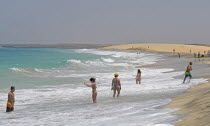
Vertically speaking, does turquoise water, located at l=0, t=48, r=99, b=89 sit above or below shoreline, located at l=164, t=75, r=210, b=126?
below

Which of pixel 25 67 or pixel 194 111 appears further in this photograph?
pixel 25 67

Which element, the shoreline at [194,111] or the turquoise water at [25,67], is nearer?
the shoreline at [194,111]

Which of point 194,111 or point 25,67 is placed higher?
point 194,111

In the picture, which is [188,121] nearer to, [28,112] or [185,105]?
[185,105]

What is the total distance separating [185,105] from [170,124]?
268 centimetres

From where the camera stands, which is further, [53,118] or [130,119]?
[53,118]

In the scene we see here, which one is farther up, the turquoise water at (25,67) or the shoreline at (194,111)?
the shoreline at (194,111)

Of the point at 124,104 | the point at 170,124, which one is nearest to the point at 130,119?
the point at 170,124

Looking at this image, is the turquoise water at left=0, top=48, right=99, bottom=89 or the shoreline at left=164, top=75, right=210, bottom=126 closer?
the shoreline at left=164, top=75, right=210, bottom=126

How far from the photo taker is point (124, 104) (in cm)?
1292

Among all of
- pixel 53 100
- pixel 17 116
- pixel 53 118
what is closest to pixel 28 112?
pixel 17 116

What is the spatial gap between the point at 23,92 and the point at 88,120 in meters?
8.74

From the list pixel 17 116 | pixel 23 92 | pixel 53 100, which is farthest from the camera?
pixel 23 92

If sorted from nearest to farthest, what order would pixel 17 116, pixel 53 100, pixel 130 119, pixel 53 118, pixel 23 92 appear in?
pixel 130 119
pixel 53 118
pixel 17 116
pixel 53 100
pixel 23 92
